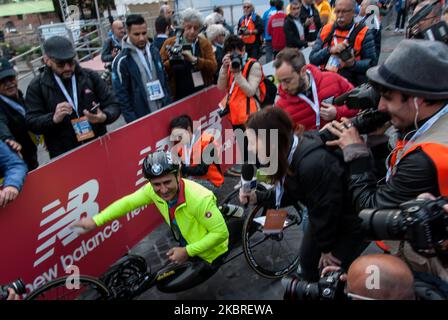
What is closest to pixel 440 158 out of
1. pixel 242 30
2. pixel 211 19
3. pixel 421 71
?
pixel 421 71

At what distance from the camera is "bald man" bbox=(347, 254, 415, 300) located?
141 cm

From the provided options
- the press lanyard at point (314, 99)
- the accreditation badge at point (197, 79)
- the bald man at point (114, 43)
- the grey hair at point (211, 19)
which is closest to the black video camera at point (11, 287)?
Answer: the press lanyard at point (314, 99)

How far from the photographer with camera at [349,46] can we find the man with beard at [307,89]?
110 cm

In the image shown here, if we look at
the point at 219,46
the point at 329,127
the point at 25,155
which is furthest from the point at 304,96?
the point at 219,46

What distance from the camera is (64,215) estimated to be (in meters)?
3.09

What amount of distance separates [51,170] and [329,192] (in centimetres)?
214

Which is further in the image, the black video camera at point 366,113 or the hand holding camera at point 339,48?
the hand holding camera at point 339,48

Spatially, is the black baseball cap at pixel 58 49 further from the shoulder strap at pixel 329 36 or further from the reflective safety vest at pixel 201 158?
the shoulder strap at pixel 329 36

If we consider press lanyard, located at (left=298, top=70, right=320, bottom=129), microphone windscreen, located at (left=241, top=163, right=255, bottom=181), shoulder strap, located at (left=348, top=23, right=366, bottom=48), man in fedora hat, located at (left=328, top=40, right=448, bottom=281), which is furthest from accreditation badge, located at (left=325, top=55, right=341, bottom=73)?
man in fedora hat, located at (left=328, top=40, right=448, bottom=281)

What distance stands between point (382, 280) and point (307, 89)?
6.95 feet

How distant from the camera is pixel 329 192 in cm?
216

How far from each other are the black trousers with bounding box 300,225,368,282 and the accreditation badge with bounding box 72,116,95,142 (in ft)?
7.03

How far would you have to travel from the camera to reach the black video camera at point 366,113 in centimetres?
198
